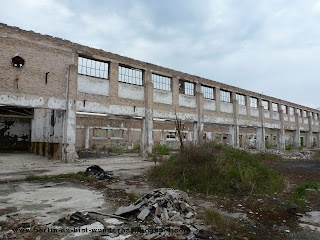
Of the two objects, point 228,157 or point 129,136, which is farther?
point 129,136

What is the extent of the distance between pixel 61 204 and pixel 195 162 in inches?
161

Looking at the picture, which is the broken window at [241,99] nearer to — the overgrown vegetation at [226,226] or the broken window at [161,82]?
the broken window at [161,82]

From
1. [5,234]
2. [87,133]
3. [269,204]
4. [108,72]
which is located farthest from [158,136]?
[5,234]

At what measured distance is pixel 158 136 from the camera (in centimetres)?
2892

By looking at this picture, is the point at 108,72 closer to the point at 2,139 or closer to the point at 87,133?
the point at 87,133

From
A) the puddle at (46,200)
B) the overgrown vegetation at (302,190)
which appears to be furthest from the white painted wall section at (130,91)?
the overgrown vegetation at (302,190)

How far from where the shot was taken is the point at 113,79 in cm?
1427

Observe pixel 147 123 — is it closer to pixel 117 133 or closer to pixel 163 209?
pixel 163 209

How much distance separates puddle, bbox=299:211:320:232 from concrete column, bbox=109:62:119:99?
11.8m

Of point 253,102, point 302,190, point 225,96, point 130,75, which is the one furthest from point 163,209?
point 253,102

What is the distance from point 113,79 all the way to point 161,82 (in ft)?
13.8

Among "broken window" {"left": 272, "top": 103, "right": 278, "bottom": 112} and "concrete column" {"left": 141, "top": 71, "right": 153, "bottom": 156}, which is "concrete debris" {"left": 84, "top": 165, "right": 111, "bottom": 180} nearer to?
"concrete column" {"left": 141, "top": 71, "right": 153, "bottom": 156}

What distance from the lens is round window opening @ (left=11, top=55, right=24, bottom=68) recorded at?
11078mm

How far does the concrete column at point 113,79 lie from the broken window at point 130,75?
0.59m
